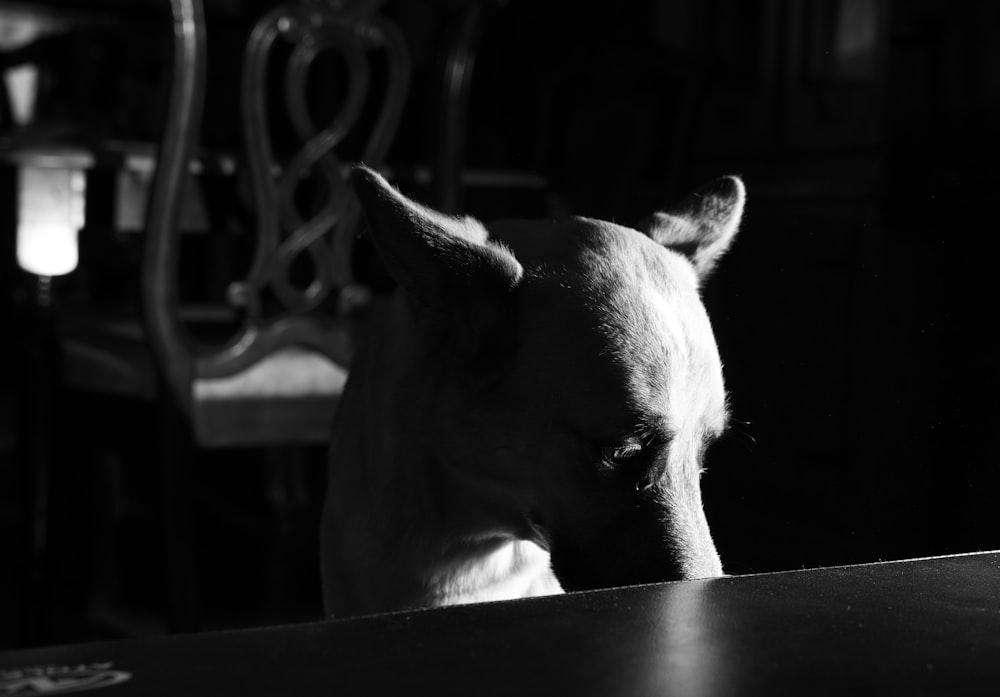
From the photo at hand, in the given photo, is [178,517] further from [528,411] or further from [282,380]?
[528,411]

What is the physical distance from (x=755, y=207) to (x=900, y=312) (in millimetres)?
216

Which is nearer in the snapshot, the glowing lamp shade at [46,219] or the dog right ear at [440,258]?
the dog right ear at [440,258]

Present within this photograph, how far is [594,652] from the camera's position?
385 mm

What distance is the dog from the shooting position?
2.98 ft

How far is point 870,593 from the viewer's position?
1.60ft

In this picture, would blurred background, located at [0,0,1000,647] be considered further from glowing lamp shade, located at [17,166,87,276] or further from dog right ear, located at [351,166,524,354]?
dog right ear, located at [351,166,524,354]

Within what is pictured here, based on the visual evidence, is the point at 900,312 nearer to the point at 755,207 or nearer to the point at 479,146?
the point at 755,207

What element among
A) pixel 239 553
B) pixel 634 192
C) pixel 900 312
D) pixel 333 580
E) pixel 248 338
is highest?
pixel 634 192

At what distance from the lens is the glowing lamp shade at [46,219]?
185 cm

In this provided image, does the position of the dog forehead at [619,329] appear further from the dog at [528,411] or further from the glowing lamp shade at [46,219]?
the glowing lamp shade at [46,219]

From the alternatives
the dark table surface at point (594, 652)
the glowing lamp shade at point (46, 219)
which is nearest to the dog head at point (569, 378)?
the dark table surface at point (594, 652)

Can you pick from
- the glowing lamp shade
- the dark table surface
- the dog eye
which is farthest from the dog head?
the glowing lamp shade

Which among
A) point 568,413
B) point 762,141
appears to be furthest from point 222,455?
point 568,413

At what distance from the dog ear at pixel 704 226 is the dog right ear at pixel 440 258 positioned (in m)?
0.16
